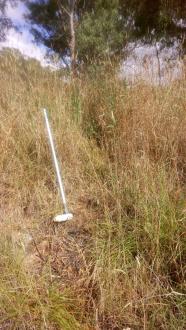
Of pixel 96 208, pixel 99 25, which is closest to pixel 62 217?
pixel 96 208

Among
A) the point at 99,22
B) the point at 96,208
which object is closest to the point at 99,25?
the point at 99,22

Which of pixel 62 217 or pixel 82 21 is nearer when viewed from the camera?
pixel 62 217

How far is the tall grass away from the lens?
1.18m

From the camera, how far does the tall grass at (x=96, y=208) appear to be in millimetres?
1177

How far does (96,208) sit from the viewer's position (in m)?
1.71

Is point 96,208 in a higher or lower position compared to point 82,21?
lower

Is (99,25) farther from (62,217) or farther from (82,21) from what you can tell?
(62,217)

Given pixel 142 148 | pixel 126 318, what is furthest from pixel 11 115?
pixel 126 318

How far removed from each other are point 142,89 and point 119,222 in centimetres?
133

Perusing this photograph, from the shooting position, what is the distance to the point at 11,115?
2432 millimetres

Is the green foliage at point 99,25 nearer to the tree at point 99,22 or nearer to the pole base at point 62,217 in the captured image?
the tree at point 99,22

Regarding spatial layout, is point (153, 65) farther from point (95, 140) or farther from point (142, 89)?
point (95, 140)

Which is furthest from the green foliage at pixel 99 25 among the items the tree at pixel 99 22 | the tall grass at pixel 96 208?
the tall grass at pixel 96 208

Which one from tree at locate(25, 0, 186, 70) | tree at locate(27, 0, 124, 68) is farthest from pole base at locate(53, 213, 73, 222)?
tree at locate(27, 0, 124, 68)
